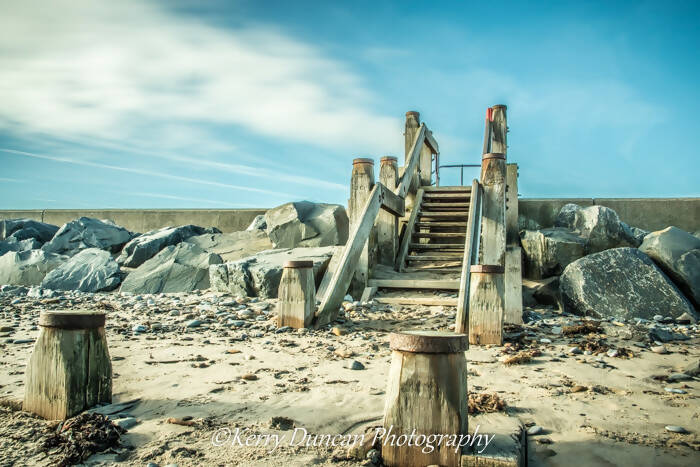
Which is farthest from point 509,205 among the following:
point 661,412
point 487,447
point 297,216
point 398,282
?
point 487,447

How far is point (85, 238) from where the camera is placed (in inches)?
490

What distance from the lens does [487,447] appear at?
98.2 inches

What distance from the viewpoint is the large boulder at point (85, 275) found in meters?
9.47

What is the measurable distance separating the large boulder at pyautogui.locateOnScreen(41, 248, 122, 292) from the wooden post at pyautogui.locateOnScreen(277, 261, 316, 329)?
5.16 meters

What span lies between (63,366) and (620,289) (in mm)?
6460

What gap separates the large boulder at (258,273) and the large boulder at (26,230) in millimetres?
8752

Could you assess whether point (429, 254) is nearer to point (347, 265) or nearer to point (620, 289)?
point (347, 265)

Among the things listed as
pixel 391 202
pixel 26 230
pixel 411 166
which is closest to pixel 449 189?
pixel 411 166

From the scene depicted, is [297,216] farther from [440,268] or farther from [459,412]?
[459,412]

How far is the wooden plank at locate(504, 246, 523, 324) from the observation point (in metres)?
6.29

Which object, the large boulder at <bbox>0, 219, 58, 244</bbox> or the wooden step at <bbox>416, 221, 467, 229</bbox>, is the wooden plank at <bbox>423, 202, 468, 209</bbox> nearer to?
the wooden step at <bbox>416, 221, 467, 229</bbox>

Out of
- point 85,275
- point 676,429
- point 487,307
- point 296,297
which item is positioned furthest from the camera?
point 85,275

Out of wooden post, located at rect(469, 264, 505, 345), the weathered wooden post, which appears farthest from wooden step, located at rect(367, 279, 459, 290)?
the weathered wooden post

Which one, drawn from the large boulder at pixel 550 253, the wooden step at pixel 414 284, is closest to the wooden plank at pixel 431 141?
the large boulder at pixel 550 253
